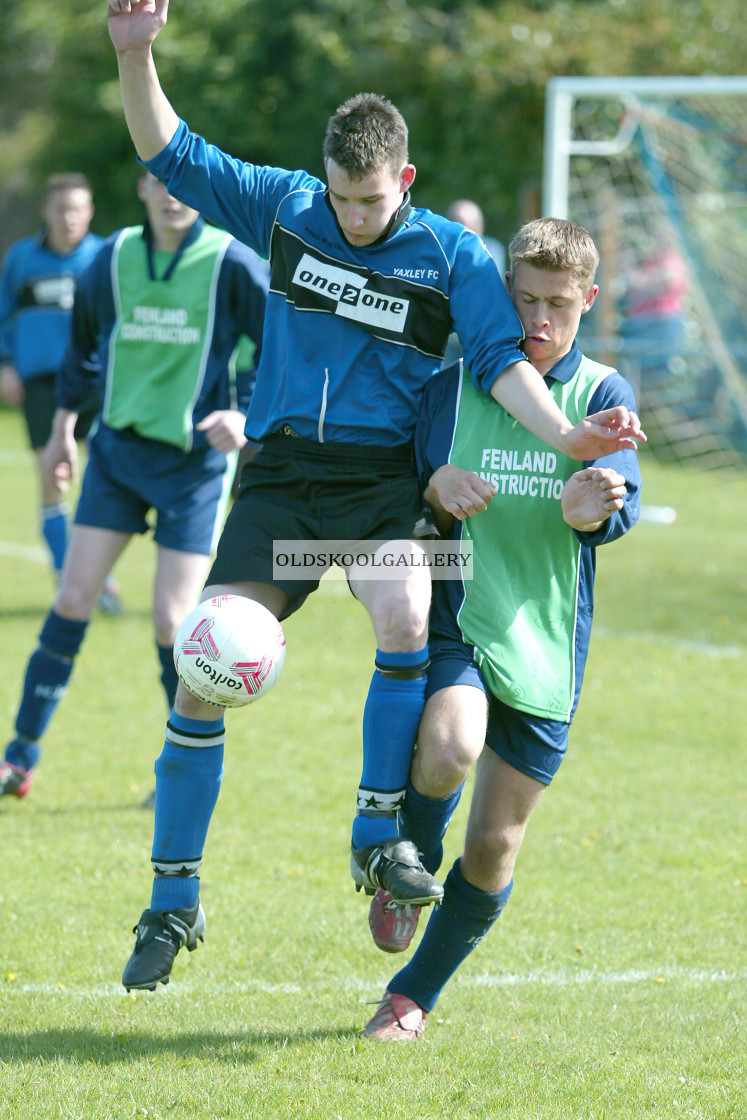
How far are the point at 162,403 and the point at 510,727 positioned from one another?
8.53 feet

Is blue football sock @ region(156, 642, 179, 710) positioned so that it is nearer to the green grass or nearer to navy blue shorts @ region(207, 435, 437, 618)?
the green grass

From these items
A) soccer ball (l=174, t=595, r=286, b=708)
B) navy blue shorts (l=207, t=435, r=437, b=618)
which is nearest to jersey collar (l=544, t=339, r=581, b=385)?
navy blue shorts (l=207, t=435, r=437, b=618)

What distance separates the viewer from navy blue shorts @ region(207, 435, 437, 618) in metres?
3.70

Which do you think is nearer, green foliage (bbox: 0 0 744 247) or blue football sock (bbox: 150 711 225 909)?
blue football sock (bbox: 150 711 225 909)

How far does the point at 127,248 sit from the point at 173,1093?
357 centimetres

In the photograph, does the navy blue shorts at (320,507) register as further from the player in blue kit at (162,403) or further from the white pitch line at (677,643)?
the white pitch line at (677,643)

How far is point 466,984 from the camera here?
4215mm

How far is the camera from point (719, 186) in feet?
50.3

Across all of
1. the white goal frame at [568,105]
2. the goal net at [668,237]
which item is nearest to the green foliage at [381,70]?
the goal net at [668,237]

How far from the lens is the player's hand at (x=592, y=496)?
3.35m

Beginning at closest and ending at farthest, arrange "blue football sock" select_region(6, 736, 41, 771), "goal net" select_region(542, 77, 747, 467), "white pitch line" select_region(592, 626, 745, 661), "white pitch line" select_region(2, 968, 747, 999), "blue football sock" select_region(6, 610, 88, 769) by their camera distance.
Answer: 1. "white pitch line" select_region(2, 968, 747, 999)
2. "blue football sock" select_region(6, 610, 88, 769)
3. "blue football sock" select_region(6, 736, 41, 771)
4. "white pitch line" select_region(592, 626, 745, 661)
5. "goal net" select_region(542, 77, 747, 467)

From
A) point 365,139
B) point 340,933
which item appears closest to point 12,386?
point 340,933

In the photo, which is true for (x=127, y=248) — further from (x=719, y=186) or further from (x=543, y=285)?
(x=719, y=186)

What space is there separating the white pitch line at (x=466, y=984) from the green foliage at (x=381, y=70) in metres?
18.6
